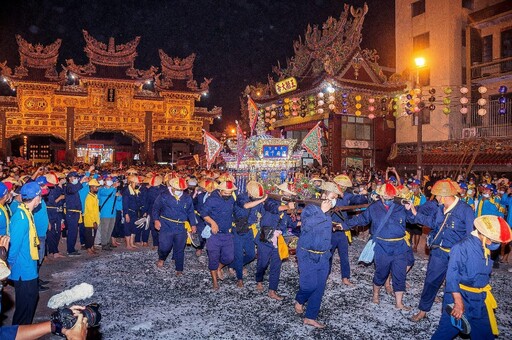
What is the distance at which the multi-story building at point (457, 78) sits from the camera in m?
20.8

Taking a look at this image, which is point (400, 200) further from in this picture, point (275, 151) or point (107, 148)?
point (107, 148)

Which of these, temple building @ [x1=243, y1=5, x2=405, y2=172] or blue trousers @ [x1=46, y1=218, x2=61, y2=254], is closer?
blue trousers @ [x1=46, y1=218, x2=61, y2=254]

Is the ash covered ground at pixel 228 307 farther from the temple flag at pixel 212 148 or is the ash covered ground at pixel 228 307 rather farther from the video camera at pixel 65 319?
the temple flag at pixel 212 148

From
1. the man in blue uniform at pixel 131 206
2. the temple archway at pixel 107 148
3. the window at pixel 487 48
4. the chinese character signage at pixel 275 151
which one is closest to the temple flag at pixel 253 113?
the chinese character signage at pixel 275 151

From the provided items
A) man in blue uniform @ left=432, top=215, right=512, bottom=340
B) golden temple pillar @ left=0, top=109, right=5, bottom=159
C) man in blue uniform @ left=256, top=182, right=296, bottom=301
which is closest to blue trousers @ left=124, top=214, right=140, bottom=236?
man in blue uniform @ left=256, top=182, right=296, bottom=301

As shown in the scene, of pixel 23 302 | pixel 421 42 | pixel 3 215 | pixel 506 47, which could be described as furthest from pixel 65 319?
pixel 421 42

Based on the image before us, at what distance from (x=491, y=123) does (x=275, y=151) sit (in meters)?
17.1

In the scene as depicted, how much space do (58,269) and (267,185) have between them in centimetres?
547

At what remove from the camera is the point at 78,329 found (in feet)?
7.28

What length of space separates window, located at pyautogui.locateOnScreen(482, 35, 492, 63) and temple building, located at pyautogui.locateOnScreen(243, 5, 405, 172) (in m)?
4.80

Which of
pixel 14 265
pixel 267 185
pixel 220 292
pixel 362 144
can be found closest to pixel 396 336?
pixel 220 292

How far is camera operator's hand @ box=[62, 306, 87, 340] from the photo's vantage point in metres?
2.19

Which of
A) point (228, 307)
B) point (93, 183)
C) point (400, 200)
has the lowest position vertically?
point (228, 307)

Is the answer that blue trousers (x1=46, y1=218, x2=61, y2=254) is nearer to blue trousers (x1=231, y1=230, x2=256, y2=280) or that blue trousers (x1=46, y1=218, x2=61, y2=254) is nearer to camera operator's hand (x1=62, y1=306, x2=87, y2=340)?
blue trousers (x1=231, y1=230, x2=256, y2=280)
